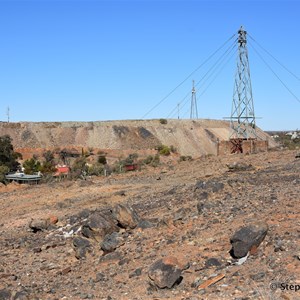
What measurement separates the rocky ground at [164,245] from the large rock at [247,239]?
1 cm

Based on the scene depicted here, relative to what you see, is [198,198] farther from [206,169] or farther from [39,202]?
[206,169]

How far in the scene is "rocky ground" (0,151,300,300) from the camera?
6.62 meters

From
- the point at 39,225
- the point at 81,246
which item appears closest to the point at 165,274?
the point at 81,246

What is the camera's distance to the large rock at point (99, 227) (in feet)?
33.4

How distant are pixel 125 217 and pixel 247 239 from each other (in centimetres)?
379

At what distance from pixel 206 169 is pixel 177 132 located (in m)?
50.6

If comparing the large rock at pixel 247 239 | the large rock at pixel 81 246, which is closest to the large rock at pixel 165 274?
the large rock at pixel 247 239

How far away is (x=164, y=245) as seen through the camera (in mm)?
8633

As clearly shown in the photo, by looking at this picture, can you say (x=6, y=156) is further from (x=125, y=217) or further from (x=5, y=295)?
(x=5, y=295)

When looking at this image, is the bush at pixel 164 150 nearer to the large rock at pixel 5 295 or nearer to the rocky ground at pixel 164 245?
the rocky ground at pixel 164 245

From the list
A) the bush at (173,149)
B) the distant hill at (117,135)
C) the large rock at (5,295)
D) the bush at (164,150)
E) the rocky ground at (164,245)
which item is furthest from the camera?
the distant hill at (117,135)

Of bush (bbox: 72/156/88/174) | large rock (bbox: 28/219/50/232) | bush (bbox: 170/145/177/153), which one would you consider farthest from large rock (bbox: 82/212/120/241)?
bush (bbox: 170/145/177/153)

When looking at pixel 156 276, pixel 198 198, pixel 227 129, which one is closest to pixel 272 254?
pixel 156 276

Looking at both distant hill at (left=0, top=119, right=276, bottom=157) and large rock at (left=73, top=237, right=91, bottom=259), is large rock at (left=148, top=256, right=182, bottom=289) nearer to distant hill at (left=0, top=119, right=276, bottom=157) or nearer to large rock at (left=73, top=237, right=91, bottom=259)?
large rock at (left=73, top=237, right=91, bottom=259)
